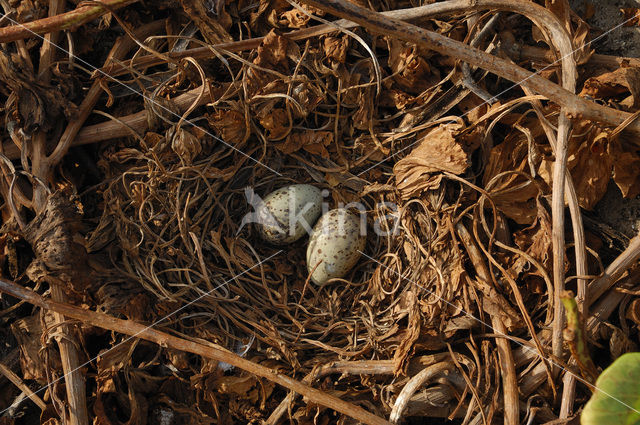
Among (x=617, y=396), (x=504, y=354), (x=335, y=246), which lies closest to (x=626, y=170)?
(x=504, y=354)

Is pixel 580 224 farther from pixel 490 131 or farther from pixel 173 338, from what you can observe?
pixel 173 338

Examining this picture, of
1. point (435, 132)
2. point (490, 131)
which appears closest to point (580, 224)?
point (490, 131)

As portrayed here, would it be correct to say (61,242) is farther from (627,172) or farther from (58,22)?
(627,172)

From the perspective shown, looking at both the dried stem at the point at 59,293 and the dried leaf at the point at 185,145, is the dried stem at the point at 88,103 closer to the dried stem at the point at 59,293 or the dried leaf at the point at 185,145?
the dried stem at the point at 59,293

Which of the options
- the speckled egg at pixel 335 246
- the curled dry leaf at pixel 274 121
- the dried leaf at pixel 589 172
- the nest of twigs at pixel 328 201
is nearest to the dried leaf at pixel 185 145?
the nest of twigs at pixel 328 201

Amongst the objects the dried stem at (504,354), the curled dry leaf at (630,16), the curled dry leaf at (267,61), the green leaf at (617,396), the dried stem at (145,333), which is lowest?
the dried stem at (145,333)

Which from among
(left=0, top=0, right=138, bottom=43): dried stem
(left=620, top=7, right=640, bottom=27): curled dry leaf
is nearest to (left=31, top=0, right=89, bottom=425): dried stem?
(left=0, top=0, right=138, bottom=43): dried stem
